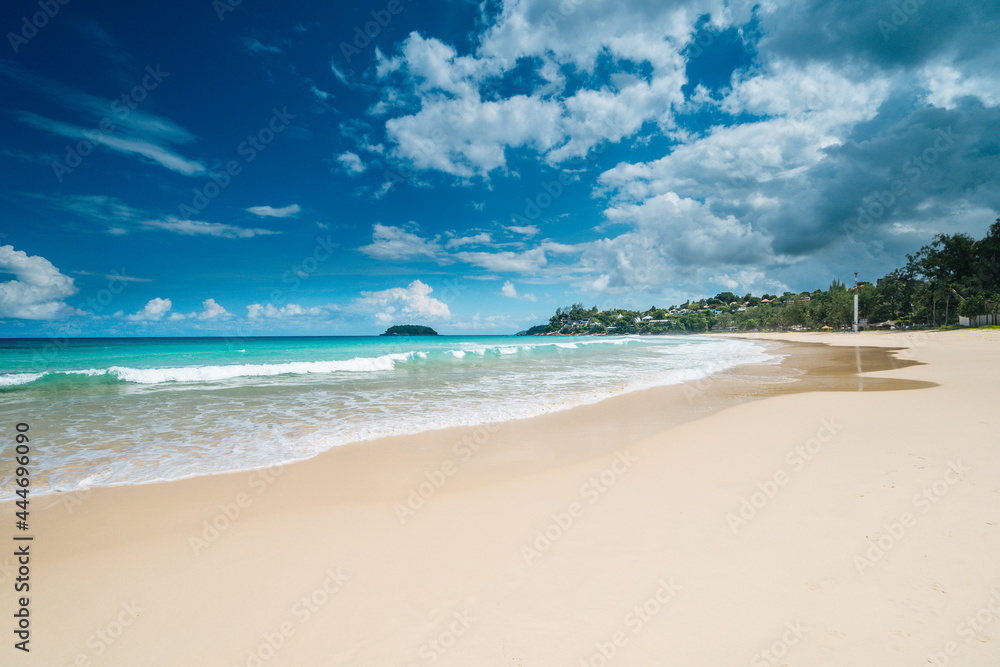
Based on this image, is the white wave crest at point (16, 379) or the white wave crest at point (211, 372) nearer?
the white wave crest at point (16, 379)

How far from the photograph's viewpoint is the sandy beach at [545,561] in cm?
224

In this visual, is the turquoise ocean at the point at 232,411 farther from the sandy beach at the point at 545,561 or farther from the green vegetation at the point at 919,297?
the green vegetation at the point at 919,297

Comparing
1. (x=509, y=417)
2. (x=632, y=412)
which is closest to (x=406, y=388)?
(x=509, y=417)

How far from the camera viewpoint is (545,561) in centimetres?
303

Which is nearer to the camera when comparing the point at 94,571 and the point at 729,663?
the point at 729,663

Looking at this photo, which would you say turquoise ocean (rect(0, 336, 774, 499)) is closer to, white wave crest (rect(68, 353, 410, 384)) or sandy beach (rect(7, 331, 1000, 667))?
white wave crest (rect(68, 353, 410, 384))

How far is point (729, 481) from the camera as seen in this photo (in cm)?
449

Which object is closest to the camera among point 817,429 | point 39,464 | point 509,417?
point 39,464

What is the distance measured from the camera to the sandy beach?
2240mm

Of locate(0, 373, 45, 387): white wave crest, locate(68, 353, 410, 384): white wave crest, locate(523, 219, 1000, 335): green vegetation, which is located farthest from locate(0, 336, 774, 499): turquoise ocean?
locate(523, 219, 1000, 335): green vegetation

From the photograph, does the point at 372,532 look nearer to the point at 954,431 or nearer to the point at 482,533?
the point at 482,533

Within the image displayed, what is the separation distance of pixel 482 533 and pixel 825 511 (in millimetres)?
3204

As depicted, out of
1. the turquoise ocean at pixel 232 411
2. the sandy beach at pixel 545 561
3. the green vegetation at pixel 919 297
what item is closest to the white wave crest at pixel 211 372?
the turquoise ocean at pixel 232 411

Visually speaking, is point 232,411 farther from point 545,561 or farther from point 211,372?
point 211,372
